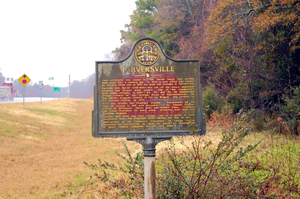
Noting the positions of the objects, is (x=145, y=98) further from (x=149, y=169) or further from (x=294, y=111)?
(x=294, y=111)

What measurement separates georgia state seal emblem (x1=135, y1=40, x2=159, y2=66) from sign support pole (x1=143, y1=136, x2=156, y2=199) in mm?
1352

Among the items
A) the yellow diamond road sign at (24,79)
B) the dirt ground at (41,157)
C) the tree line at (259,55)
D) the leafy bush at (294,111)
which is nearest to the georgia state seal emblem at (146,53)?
the dirt ground at (41,157)

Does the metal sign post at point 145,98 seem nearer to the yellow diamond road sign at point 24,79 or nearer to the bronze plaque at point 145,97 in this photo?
the bronze plaque at point 145,97

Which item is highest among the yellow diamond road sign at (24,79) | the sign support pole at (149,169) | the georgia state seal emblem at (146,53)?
the yellow diamond road sign at (24,79)

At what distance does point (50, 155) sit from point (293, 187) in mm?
9344

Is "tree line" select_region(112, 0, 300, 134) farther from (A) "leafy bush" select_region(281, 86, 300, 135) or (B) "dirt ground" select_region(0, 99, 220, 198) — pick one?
(B) "dirt ground" select_region(0, 99, 220, 198)

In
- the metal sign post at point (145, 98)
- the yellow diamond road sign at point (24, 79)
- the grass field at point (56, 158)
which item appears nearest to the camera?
the metal sign post at point (145, 98)

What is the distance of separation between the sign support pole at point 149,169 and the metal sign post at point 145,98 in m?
0.10

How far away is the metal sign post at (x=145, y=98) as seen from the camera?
180 inches

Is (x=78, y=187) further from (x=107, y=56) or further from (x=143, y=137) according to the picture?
(x=107, y=56)

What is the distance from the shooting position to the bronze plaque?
4579 millimetres

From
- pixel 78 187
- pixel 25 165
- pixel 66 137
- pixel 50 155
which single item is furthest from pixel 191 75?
pixel 66 137

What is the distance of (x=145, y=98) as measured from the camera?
4594mm

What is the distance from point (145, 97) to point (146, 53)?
79cm
